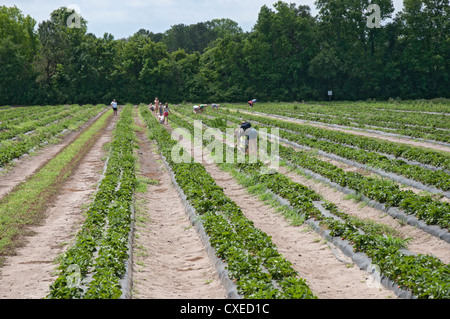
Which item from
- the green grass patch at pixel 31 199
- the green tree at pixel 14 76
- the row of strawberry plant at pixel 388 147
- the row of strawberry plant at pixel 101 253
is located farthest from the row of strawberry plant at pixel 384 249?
the green tree at pixel 14 76

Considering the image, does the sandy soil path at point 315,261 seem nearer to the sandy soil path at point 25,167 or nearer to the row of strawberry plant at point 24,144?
the sandy soil path at point 25,167

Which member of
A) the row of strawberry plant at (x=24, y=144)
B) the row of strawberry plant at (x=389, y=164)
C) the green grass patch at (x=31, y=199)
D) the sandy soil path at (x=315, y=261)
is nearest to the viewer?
the sandy soil path at (x=315, y=261)

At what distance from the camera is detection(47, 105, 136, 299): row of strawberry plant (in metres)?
6.62

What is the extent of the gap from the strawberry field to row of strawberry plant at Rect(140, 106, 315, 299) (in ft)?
0.09

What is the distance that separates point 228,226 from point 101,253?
8.80ft

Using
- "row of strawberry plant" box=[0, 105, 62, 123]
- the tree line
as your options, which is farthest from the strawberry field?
the tree line

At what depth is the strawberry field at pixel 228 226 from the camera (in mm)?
7215

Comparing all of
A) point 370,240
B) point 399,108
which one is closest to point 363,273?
point 370,240

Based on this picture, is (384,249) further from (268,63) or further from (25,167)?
(268,63)

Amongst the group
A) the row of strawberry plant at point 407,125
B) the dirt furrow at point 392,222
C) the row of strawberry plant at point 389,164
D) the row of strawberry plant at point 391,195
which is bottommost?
the dirt furrow at point 392,222

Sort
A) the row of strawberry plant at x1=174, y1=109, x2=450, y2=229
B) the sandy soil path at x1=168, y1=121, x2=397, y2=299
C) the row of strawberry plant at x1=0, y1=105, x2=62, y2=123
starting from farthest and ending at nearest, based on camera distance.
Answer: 1. the row of strawberry plant at x1=0, y1=105, x2=62, y2=123
2. the row of strawberry plant at x1=174, y1=109, x2=450, y2=229
3. the sandy soil path at x1=168, y1=121, x2=397, y2=299

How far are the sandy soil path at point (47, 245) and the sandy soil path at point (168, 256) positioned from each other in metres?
1.50

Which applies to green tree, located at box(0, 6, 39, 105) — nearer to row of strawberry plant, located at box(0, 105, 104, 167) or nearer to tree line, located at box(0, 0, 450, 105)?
tree line, located at box(0, 0, 450, 105)

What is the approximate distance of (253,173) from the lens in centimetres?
1565
